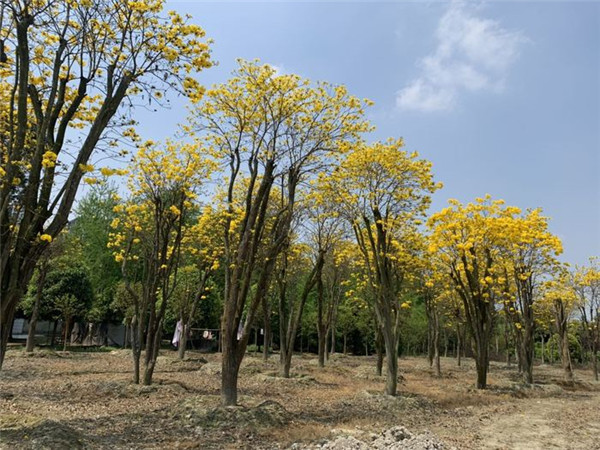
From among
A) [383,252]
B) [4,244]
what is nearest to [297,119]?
[383,252]

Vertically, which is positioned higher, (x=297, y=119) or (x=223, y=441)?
(x=297, y=119)

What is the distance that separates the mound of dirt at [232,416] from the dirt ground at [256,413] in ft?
0.06

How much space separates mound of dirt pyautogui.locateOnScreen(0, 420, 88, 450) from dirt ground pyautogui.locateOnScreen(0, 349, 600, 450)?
1 centimetres

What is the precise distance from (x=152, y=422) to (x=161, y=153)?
5740mm

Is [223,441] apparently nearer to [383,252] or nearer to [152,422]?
[152,422]

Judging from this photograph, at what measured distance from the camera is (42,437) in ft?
15.4

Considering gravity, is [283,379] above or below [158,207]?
below

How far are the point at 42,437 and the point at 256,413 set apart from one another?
3083mm

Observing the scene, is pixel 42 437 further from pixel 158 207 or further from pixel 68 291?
pixel 68 291

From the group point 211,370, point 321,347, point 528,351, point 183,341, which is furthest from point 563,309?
point 183,341

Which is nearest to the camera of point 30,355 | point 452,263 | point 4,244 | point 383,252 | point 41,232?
point 4,244

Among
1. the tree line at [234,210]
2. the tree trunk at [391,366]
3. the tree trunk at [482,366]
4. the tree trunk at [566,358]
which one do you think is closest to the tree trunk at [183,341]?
the tree line at [234,210]

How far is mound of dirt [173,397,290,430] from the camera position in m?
6.52

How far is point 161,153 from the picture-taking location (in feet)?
32.8
